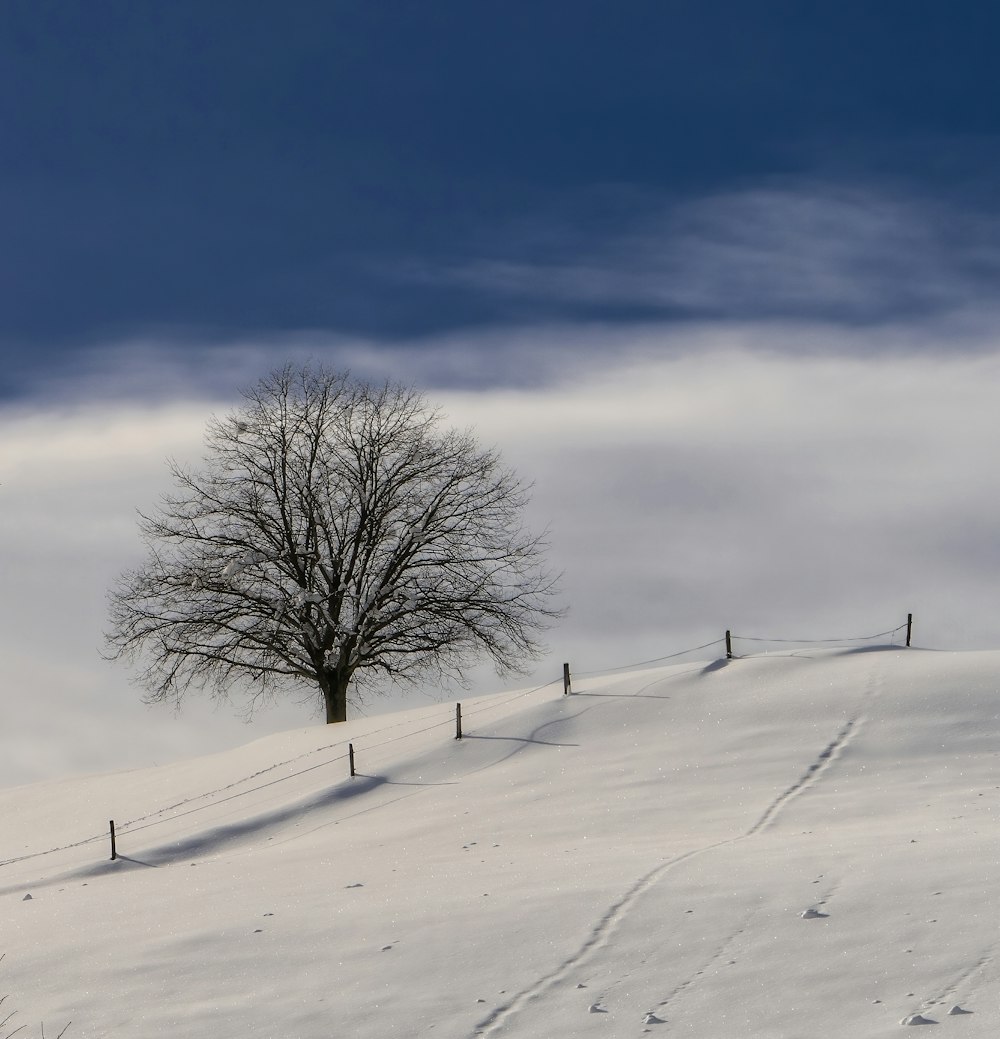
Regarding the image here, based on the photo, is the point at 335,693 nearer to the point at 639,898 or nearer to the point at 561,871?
the point at 561,871

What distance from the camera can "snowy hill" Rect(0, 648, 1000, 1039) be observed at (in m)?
12.9

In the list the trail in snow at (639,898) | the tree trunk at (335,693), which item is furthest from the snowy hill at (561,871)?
the tree trunk at (335,693)

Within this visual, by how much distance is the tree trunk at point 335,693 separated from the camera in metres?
36.8

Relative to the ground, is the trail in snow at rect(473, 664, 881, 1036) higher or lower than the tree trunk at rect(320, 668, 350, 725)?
lower

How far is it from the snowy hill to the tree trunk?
21.1 feet

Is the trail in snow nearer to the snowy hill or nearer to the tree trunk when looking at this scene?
the snowy hill

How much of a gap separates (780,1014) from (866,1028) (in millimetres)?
839

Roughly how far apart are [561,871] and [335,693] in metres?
20.3

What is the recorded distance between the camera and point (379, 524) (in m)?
37.6

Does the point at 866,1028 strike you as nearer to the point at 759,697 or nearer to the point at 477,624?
the point at 759,697

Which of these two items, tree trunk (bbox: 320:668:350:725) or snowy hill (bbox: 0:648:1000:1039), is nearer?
snowy hill (bbox: 0:648:1000:1039)

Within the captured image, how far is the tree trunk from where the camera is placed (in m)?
36.8

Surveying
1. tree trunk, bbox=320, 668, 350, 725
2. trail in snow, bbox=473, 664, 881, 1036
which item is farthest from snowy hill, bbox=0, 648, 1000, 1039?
tree trunk, bbox=320, 668, 350, 725

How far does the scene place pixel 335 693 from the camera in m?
36.9
